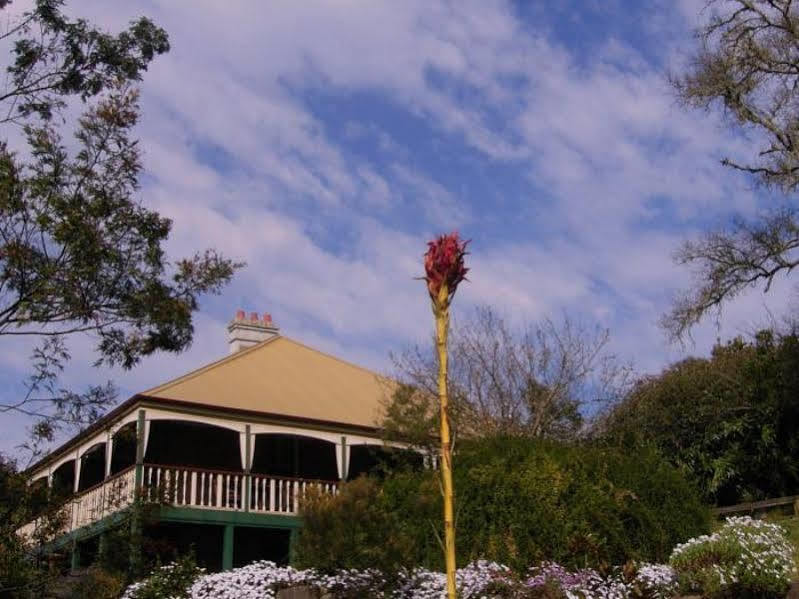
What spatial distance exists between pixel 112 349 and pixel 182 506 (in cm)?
917

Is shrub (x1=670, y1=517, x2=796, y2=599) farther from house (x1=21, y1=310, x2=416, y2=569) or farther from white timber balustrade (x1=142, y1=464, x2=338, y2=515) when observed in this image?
house (x1=21, y1=310, x2=416, y2=569)

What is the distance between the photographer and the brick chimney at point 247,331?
26.9 meters

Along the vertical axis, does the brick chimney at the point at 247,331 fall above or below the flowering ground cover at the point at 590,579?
above

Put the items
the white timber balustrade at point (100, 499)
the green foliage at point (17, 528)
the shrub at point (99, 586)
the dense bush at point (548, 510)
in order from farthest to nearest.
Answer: the white timber balustrade at point (100, 499) → the shrub at point (99, 586) → the dense bush at point (548, 510) → the green foliage at point (17, 528)

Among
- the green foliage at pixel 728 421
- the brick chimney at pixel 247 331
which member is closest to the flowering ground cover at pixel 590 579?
the green foliage at pixel 728 421

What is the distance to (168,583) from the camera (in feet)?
41.1

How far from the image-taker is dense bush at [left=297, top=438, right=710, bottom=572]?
12078 millimetres

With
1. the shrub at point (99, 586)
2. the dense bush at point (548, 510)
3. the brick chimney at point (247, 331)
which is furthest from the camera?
the brick chimney at point (247, 331)

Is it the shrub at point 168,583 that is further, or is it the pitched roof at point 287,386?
the pitched roof at point 287,386

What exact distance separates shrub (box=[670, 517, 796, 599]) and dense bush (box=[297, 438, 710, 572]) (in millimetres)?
904

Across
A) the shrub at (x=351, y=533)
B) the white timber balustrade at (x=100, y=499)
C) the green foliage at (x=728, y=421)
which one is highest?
the green foliage at (x=728, y=421)

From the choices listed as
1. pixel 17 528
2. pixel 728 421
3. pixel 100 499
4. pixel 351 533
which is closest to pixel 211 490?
pixel 100 499

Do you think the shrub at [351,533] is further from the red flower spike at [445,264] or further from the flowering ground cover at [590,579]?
the red flower spike at [445,264]

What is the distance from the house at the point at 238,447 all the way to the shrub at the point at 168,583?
5372 millimetres
